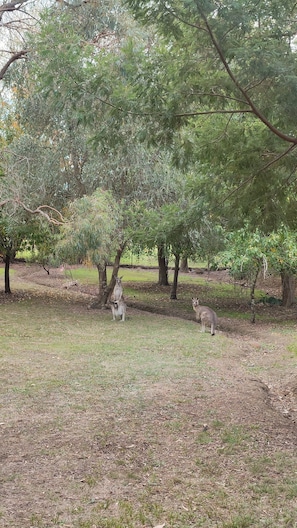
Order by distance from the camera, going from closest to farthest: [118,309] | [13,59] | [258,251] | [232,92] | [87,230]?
[232,92] < [87,230] < [13,59] < [258,251] < [118,309]

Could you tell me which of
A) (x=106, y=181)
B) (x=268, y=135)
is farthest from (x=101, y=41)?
(x=268, y=135)

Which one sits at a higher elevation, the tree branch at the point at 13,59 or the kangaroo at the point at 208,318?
the tree branch at the point at 13,59

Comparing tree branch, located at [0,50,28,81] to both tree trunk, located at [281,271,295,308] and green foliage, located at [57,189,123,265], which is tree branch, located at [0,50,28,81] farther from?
tree trunk, located at [281,271,295,308]

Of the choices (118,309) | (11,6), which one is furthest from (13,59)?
(118,309)

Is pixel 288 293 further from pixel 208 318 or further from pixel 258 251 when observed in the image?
pixel 208 318

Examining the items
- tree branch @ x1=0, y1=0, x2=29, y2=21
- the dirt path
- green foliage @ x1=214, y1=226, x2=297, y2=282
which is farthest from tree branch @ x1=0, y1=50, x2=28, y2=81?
the dirt path

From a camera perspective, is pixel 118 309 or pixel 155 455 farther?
pixel 118 309

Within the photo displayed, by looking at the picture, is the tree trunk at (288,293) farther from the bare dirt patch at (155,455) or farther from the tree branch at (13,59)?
the tree branch at (13,59)

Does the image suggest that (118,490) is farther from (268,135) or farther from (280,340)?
(280,340)

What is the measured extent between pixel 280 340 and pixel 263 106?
9.80 m

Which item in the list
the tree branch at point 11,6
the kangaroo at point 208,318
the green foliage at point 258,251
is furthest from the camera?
the green foliage at point 258,251

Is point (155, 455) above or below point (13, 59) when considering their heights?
below

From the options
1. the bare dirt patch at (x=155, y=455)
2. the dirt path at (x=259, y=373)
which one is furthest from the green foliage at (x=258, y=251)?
the bare dirt patch at (x=155, y=455)

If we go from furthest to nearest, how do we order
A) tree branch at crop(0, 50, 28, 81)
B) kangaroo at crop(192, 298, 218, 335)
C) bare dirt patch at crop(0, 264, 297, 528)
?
1. kangaroo at crop(192, 298, 218, 335)
2. tree branch at crop(0, 50, 28, 81)
3. bare dirt patch at crop(0, 264, 297, 528)
